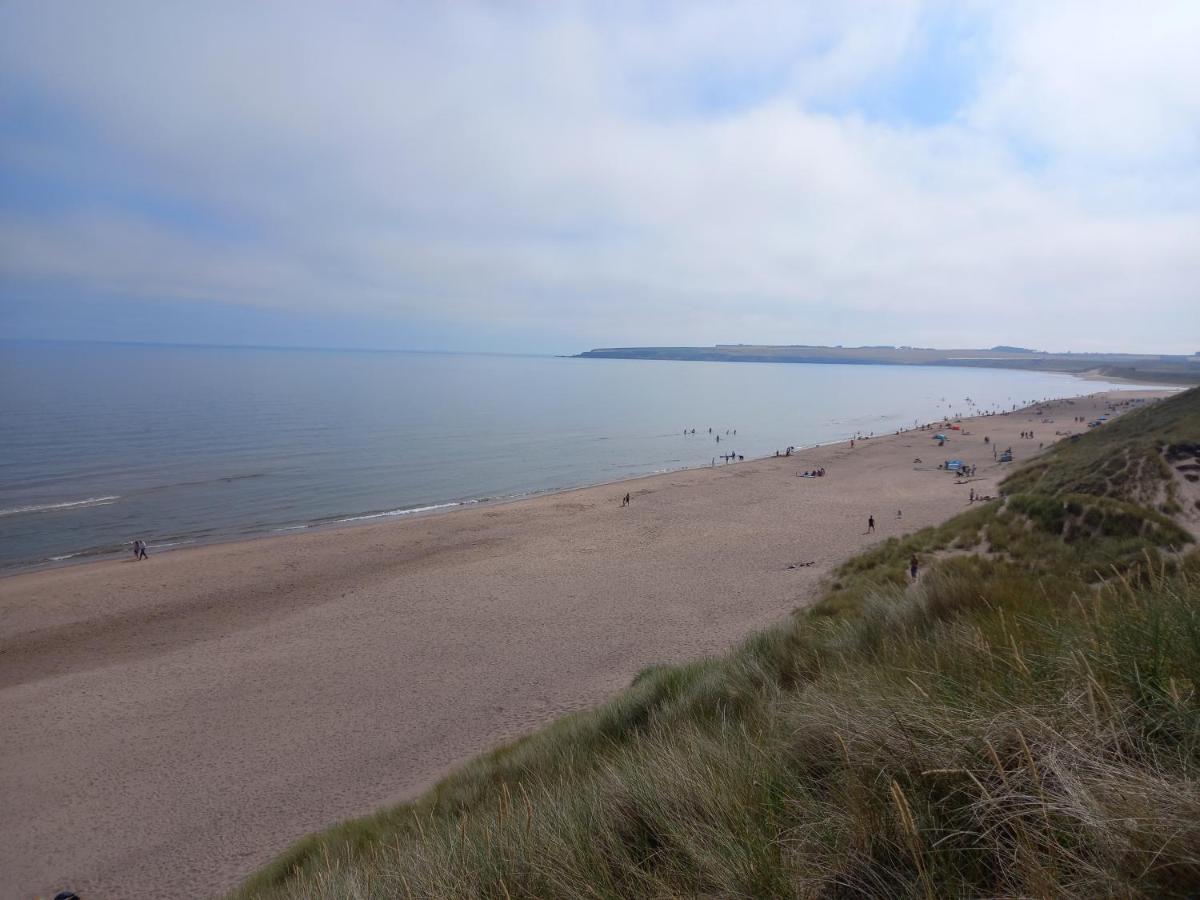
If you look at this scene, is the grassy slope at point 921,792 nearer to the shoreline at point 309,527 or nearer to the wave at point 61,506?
the shoreline at point 309,527

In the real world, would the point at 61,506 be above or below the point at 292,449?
below

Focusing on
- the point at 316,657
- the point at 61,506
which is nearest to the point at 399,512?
the point at 61,506

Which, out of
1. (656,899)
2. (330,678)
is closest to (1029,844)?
(656,899)

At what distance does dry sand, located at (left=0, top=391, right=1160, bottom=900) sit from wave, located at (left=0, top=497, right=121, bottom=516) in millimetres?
8364

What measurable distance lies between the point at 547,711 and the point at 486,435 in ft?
145

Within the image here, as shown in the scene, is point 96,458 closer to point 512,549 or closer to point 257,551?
point 257,551

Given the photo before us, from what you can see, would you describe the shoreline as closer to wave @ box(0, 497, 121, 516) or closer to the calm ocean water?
the calm ocean water

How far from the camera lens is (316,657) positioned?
14.3 metres

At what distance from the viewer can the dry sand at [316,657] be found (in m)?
8.95

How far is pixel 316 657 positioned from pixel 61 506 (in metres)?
22.1

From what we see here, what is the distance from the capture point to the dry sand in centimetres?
895

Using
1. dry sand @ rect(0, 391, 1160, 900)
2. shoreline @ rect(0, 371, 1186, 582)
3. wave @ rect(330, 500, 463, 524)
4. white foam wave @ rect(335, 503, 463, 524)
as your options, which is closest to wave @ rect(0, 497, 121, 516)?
shoreline @ rect(0, 371, 1186, 582)

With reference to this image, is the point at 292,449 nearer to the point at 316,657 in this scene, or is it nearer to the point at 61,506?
the point at 61,506

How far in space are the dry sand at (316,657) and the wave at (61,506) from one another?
8.36m
